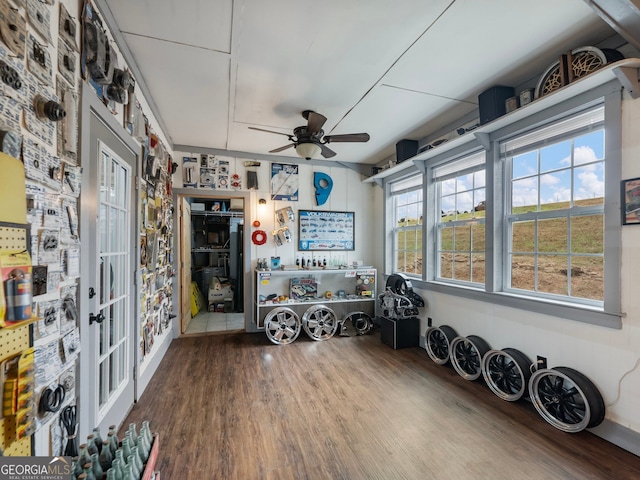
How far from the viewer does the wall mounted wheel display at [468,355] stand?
9.12 feet

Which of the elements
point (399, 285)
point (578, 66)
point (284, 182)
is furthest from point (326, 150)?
point (578, 66)

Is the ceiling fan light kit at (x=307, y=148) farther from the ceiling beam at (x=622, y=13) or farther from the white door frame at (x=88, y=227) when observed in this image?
the ceiling beam at (x=622, y=13)

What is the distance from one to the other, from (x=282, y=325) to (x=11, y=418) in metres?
3.23

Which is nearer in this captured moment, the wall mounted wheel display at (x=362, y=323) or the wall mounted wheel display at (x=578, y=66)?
the wall mounted wheel display at (x=578, y=66)

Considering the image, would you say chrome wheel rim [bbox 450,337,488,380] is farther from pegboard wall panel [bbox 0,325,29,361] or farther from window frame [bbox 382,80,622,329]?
pegboard wall panel [bbox 0,325,29,361]

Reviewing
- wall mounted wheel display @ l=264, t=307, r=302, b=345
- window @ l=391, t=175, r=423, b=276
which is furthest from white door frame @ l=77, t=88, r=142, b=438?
window @ l=391, t=175, r=423, b=276

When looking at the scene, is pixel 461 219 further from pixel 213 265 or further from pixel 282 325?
pixel 213 265

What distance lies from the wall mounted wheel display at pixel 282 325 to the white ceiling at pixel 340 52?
2583 mm

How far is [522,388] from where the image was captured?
2.38 m

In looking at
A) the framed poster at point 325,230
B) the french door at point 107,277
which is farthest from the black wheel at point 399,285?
the french door at point 107,277

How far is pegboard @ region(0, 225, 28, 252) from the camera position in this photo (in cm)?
92

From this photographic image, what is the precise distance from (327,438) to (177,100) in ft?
10.8

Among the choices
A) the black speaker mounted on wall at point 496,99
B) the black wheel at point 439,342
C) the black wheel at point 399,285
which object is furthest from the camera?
the black wheel at point 399,285

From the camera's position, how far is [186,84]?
101 inches
